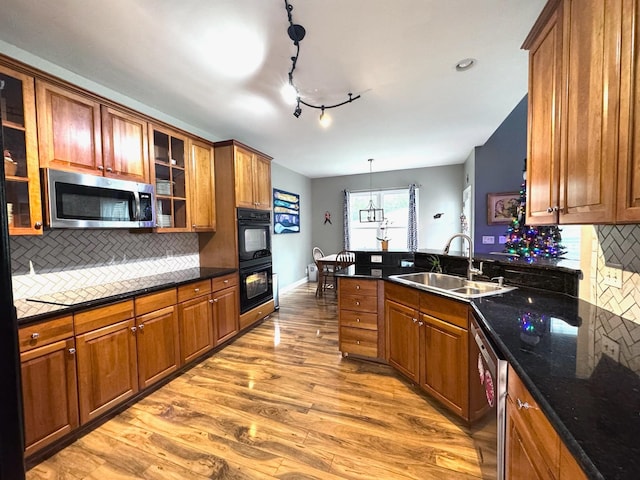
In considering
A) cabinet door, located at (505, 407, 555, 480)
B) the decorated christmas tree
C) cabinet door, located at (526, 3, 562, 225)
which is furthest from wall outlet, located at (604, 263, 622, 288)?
the decorated christmas tree

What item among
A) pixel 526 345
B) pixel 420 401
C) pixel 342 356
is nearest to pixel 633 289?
pixel 526 345

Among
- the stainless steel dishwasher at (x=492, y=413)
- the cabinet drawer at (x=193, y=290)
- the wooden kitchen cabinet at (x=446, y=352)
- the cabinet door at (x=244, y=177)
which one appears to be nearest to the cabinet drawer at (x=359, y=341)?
the wooden kitchen cabinet at (x=446, y=352)

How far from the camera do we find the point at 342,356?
9.23 ft

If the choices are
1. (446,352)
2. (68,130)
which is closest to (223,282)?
(68,130)

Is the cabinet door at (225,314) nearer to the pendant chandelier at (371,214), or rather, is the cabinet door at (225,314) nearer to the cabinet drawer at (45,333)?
the cabinet drawer at (45,333)

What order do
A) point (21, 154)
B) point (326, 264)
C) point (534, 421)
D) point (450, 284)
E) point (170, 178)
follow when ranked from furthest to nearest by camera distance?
point (326, 264)
point (170, 178)
point (450, 284)
point (21, 154)
point (534, 421)

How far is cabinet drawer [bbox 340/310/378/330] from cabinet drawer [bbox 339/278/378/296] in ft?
0.67

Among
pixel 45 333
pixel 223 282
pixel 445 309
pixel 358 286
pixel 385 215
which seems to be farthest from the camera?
pixel 385 215

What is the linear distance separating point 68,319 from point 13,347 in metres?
1.25

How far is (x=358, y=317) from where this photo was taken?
265cm

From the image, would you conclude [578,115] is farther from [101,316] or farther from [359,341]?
[101,316]

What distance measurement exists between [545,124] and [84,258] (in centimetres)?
341

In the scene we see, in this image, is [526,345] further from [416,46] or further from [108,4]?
[108,4]

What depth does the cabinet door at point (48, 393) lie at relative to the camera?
59.2 inches
